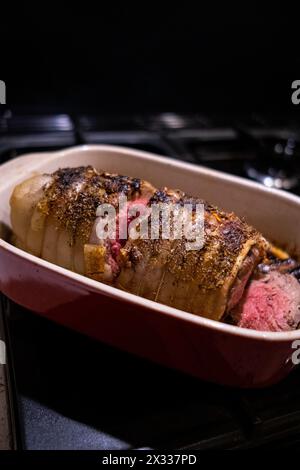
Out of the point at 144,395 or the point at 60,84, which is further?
the point at 60,84

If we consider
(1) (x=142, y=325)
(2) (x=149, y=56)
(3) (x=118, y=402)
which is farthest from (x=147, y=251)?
(2) (x=149, y=56)

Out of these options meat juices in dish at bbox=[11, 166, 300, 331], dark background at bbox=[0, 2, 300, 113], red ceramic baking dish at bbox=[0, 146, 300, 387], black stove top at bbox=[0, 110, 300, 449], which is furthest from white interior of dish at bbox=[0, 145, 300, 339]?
dark background at bbox=[0, 2, 300, 113]

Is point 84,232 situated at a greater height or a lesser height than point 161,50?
lesser

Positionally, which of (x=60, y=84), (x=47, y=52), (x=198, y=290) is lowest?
(x=198, y=290)

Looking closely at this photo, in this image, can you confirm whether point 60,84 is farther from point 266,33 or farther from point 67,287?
point 67,287

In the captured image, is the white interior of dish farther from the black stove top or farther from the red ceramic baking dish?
the black stove top

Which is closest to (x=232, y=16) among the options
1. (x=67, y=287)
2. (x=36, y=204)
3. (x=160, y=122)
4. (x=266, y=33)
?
(x=266, y=33)
